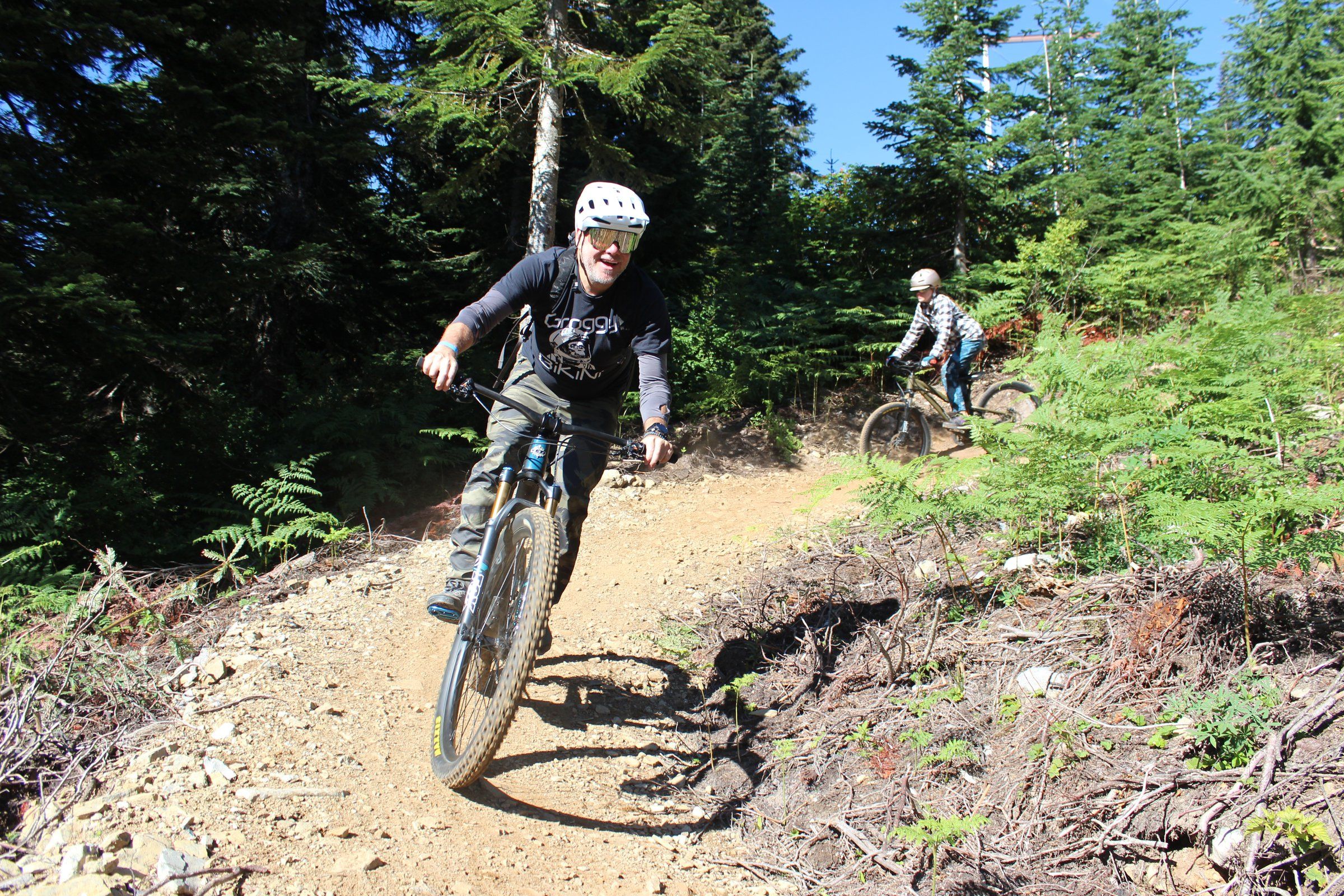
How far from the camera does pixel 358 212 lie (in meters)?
12.6

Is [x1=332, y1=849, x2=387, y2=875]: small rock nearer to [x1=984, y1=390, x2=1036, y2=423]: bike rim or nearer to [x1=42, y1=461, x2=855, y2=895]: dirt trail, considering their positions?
[x1=42, y1=461, x2=855, y2=895]: dirt trail

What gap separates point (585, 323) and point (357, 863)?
2.78 meters

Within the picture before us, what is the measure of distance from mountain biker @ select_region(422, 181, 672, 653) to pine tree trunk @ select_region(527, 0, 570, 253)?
5910mm

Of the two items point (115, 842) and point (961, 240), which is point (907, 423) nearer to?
point (961, 240)

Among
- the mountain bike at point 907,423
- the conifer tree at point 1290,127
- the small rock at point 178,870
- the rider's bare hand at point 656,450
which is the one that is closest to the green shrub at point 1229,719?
the rider's bare hand at point 656,450

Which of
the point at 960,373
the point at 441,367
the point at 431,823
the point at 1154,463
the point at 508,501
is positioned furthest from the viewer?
the point at 960,373

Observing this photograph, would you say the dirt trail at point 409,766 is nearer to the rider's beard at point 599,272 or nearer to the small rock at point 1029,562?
the small rock at point 1029,562

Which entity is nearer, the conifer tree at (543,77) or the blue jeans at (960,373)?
the conifer tree at (543,77)

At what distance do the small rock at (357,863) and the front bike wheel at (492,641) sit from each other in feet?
1.66

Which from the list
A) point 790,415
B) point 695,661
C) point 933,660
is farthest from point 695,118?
point 933,660

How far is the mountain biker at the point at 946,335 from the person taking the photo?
30.9 feet

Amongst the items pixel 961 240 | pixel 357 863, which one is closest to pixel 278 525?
pixel 357 863

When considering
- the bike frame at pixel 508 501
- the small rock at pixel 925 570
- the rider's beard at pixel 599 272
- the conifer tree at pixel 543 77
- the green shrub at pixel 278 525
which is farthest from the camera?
the conifer tree at pixel 543 77

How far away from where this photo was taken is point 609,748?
443 centimetres
